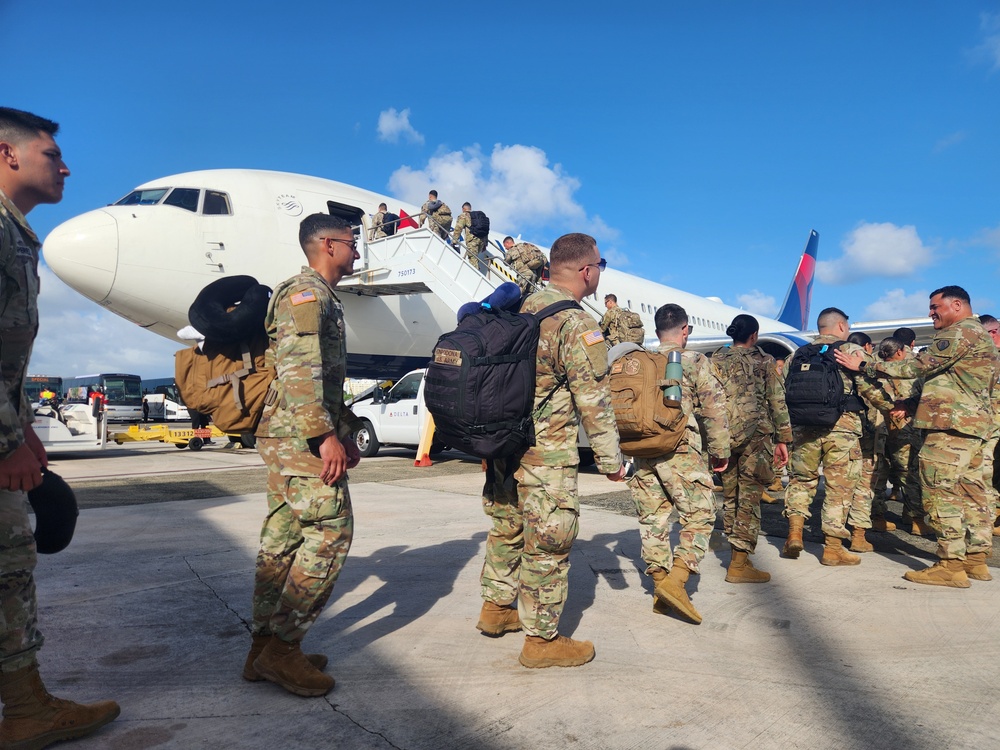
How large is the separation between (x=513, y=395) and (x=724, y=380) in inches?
108

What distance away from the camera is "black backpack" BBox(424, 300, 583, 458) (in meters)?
2.74

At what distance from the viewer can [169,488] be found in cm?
815

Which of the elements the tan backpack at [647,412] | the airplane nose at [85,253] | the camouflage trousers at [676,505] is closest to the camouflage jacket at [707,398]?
the camouflage trousers at [676,505]

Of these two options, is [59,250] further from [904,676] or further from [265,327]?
[904,676]

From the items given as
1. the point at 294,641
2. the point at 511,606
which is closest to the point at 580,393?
the point at 511,606

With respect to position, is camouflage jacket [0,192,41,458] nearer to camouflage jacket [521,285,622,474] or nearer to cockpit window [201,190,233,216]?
camouflage jacket [521,285,622,474]

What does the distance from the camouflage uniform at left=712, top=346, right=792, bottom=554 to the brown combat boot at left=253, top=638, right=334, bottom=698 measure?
9.87ft

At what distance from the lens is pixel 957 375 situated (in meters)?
4.56

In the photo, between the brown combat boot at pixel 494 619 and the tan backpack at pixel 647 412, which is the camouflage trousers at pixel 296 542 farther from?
the tan backpack at pixel 647 412

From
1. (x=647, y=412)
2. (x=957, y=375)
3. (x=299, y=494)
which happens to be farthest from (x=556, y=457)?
(x=957, y=375)

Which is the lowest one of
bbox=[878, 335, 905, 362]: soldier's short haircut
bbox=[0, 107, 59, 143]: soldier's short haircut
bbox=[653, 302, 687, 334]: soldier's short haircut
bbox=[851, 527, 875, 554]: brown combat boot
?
bbox=[851, 527, 875, 554]: brown combat boot

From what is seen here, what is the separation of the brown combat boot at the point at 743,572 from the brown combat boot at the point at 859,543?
150 centimetres

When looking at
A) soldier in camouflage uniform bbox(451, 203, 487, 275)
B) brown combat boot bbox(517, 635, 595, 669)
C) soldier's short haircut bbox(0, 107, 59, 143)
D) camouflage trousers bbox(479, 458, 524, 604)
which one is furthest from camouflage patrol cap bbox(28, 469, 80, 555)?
soldier in camouflage uniform bbox(451, 203, 487, 275)

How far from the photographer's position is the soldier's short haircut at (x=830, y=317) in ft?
17.2
